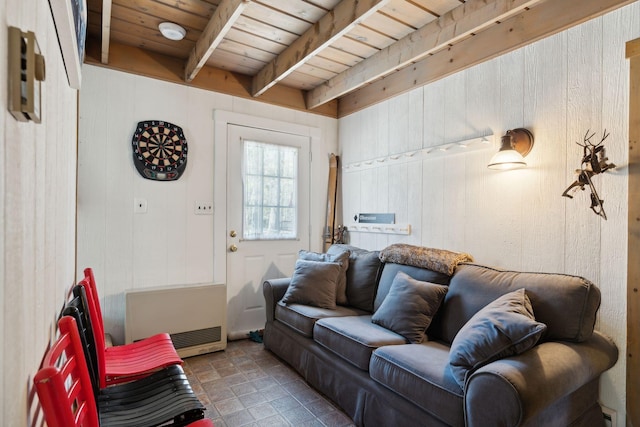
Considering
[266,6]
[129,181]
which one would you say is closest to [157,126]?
[129,181]

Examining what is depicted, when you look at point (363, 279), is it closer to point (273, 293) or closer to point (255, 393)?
point (273, 293)

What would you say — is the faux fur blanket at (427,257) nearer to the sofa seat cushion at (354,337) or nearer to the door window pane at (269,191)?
the sofa seat cushion at (354,337)

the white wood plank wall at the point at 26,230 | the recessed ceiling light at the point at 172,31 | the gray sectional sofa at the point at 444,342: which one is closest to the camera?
the white wood plank wall at the point at 26,230

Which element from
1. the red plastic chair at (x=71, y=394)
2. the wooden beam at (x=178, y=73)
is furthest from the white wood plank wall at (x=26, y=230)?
the wooden beam at (x=178, y=73)

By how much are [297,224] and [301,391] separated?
1796 mm

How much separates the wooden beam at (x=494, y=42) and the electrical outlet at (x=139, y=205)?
2.38m

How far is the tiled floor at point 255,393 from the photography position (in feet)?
6.84

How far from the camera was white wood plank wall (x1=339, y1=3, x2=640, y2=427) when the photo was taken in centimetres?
188

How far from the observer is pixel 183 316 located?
2945 mm

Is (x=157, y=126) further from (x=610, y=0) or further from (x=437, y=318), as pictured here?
(x=610, y=0)

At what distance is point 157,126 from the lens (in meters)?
2.99

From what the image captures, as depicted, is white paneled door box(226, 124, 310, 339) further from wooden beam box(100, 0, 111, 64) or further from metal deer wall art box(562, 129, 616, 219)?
metal deer wall art box(562, 129, 616, 219)

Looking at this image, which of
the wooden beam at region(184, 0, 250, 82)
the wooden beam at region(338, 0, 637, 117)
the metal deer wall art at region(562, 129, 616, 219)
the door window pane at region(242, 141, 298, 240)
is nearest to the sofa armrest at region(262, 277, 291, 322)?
the door window pane at region(242, 141, 298, 240)

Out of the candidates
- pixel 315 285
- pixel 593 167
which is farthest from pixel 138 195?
pixel 593 167
